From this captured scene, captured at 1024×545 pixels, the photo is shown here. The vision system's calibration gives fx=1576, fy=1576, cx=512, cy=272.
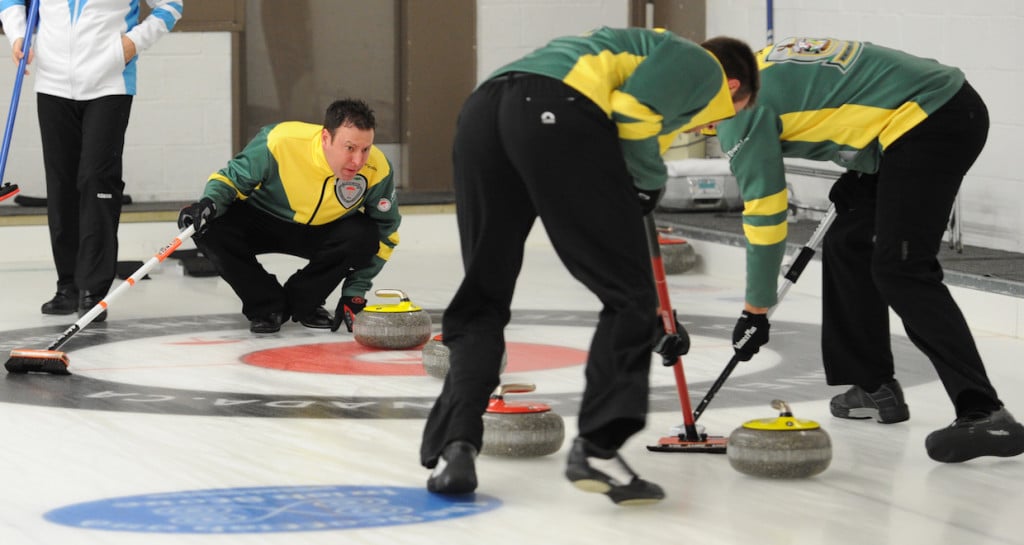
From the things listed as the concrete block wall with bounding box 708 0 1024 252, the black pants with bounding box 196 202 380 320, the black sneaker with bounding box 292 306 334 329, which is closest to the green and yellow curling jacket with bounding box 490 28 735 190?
the black pants with bounding box 196 202 380 320

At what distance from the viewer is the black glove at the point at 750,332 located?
11.3 ft

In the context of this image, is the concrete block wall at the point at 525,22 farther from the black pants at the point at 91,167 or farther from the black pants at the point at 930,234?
the black pants at the point at 930,234

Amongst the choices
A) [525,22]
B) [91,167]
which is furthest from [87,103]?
[525,22]

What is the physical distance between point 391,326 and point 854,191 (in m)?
1.64

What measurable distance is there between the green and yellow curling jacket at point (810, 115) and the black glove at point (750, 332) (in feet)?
0.14

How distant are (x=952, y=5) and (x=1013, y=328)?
180 cm

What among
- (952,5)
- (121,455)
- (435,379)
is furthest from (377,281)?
(121,455)

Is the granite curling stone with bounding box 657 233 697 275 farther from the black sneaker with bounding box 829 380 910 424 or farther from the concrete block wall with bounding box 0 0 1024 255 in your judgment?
the black sneaker with bounding box 829 380 910 424

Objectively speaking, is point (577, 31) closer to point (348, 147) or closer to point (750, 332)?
point (348, 147)

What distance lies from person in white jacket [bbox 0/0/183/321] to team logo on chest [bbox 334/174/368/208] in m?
0.80

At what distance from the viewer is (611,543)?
2.74 m

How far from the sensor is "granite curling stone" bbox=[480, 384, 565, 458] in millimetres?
3375

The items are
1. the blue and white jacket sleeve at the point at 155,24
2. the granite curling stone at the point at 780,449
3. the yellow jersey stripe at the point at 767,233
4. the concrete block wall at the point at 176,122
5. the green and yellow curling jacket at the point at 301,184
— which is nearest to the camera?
the granite curling stone at the point at 780,449

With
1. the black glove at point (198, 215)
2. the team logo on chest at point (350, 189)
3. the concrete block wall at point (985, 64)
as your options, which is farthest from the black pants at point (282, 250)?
the concrete block wall at point (985, 64)
